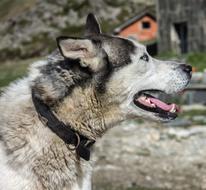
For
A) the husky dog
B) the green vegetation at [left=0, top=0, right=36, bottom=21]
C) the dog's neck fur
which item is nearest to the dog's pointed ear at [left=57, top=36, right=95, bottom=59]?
the husky dog

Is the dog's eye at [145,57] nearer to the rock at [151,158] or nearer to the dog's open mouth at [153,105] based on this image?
the dog's open mouth at [153,105]

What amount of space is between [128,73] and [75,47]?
76cm

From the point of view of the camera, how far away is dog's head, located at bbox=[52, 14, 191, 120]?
270 inches

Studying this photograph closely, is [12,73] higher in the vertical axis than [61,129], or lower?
lower

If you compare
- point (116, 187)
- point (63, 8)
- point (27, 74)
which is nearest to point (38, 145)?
point (27, 74)

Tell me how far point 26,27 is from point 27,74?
82109mm

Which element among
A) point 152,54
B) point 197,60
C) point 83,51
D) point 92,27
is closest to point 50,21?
point 152,54

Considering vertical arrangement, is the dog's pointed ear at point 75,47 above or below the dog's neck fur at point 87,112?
above

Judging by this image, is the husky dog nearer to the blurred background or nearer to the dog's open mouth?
the dog's open mouth

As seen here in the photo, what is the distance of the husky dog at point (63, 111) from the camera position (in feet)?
21.9

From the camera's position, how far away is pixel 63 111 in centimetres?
685

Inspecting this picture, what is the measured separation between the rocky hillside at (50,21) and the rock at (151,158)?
201 ft

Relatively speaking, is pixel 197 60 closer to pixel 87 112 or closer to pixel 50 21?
pixel 87 112

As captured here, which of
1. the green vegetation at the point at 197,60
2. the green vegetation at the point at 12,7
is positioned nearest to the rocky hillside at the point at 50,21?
the green vegetation at the point at 12,7
